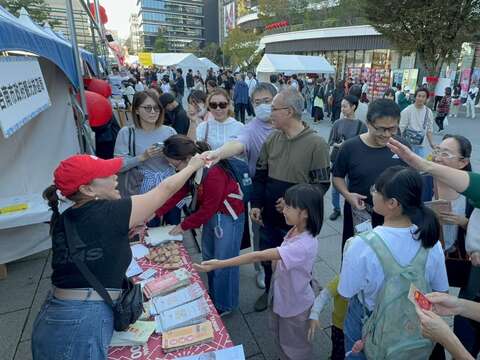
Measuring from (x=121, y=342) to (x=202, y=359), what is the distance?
414mm

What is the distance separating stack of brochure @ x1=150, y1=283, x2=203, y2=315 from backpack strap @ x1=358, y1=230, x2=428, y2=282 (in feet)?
3.33

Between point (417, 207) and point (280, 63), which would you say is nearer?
point (417, 207)

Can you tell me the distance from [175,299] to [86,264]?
0.64 metres

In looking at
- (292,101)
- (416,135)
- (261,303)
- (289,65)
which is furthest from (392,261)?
(289,65)

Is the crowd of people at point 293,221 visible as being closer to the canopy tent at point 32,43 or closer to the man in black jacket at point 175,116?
the canopy tent at point 32,43

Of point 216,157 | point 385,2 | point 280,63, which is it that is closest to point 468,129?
point 385,2

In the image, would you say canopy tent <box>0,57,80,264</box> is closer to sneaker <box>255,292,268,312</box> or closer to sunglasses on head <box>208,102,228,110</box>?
sunglasses on head <box>208,102,228,110</box>

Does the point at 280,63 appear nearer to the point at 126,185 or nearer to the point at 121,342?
the point at 126,185

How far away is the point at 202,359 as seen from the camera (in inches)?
58.2

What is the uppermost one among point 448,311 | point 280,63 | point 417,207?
point 280,63

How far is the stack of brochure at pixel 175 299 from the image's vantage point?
1.80 metres

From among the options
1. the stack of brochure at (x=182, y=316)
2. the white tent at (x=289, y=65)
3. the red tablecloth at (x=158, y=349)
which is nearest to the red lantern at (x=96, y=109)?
the stack of brochure at (x=182, y=316)

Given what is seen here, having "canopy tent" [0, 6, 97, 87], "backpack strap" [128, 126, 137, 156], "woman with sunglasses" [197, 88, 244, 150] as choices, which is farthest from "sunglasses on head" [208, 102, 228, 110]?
"canopy tent" [0, 6, 97, 87]

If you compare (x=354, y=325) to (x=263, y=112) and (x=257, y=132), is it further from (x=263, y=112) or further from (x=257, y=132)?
(x=263, y=112)
